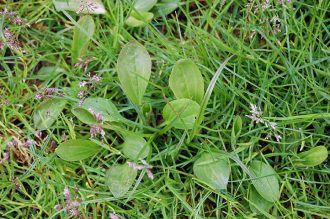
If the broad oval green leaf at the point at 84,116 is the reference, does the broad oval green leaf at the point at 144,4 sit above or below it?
above

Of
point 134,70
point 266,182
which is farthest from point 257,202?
point 134,70

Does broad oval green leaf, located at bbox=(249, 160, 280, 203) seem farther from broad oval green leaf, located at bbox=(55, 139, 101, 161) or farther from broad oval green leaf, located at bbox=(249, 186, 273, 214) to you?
broad oval green leaf, located at bbox=(55, 139, 101, 161)

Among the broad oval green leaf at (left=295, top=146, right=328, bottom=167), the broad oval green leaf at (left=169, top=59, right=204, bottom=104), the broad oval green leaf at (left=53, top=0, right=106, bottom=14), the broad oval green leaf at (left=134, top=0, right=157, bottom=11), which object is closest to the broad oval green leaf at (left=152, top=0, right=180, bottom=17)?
the broad oval green leaf at (left=134, top=0, right=157, bottom=11)

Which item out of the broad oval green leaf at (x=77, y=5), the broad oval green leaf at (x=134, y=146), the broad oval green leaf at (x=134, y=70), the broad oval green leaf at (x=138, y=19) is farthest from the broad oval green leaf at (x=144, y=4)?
the broad oval green leaf at (x=134, y=146)

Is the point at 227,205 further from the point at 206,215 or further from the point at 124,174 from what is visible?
the point at 124,174

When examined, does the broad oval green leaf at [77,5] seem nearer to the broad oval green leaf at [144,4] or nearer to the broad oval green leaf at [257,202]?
the broad oval green leaf at [144,4]

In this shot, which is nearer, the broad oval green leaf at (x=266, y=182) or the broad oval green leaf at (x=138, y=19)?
the broad oval green leaf at (x=266, y=182)

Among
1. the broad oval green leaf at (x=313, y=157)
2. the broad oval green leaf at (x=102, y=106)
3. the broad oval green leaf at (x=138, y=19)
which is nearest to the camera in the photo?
the broad oval green leaf at (x=313, y=157)

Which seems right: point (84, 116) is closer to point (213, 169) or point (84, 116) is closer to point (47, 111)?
point (47, 111)
